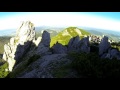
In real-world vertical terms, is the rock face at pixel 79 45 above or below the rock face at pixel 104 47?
below

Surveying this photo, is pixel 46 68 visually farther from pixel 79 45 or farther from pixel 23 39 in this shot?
pixel 23 39

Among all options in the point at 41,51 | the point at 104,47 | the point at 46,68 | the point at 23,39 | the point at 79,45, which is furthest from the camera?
the point at 23,39

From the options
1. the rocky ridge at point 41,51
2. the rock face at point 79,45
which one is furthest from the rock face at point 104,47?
the rock face at point 79,45

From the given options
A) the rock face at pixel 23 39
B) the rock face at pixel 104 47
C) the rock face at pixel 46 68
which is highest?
the rock face at pixel 46 68

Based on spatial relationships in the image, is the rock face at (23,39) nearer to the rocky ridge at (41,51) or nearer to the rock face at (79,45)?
the rocky ridge at (41,51)

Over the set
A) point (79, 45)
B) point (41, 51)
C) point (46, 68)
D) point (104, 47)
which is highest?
point (46, 68)

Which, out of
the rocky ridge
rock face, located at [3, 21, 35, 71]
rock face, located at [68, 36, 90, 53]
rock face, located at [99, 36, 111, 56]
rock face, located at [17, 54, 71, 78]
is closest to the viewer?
rock face, located at [17, 54, 71, 78]

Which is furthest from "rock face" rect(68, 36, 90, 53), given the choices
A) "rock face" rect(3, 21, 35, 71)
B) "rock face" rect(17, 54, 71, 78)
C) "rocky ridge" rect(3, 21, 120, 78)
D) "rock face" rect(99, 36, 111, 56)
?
"rock face" rect(17, 54, 71, 78)

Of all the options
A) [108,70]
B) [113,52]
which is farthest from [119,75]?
[113,52]

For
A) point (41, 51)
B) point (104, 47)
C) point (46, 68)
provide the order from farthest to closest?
point (104, 47), point (41, 51), point (46, 68)

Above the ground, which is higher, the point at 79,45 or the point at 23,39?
the point at 79,45

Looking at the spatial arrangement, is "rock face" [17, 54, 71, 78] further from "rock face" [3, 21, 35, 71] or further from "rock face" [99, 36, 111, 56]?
"rock face" [3, 21, 35, 71]

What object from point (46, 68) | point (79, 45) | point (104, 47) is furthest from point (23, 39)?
point (46, 68)

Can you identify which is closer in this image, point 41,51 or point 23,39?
point 41,51
